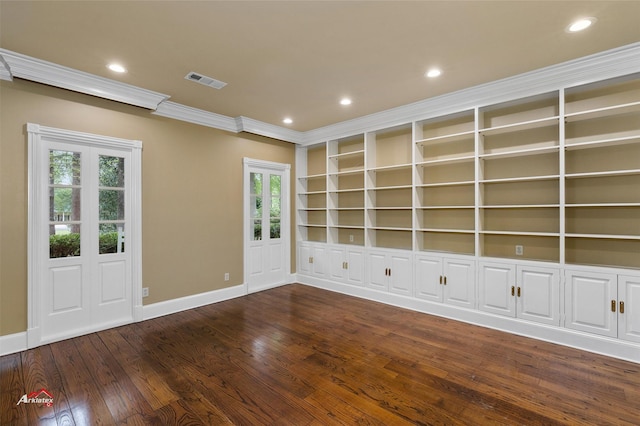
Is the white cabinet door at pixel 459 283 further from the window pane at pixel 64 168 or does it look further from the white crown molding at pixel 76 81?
the window pane at pixel 64 168

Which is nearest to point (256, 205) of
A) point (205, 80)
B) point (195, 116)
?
point (195, 116)

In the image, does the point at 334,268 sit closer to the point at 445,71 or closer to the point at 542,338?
the point at 542,338

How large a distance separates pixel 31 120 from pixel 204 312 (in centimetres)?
301

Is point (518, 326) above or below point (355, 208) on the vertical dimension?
below

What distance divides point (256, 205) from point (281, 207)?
59 centimetres

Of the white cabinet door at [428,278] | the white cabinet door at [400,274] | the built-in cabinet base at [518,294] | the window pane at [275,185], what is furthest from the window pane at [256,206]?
the white cabinet door at [428,278]

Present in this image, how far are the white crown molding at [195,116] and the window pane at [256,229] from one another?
1.61 metres

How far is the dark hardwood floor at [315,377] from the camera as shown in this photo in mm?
2117

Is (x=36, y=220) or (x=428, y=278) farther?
(x=428, y=278)

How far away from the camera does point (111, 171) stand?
376cm

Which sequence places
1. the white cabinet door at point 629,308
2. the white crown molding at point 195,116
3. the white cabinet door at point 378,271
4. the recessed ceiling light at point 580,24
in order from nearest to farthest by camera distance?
the recessed ceiling light at point 580,24 < the white cabinet door at point 629,308 < the white crown molding at point 195,116 < the white cabinet door at point 378,271

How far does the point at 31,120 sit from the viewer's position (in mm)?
3180

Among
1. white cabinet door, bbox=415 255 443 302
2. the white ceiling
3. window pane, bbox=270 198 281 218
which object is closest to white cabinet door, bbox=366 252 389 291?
white cabinet door, bbox=415 255 443 302

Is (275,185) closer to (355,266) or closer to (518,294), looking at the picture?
(355,266)
